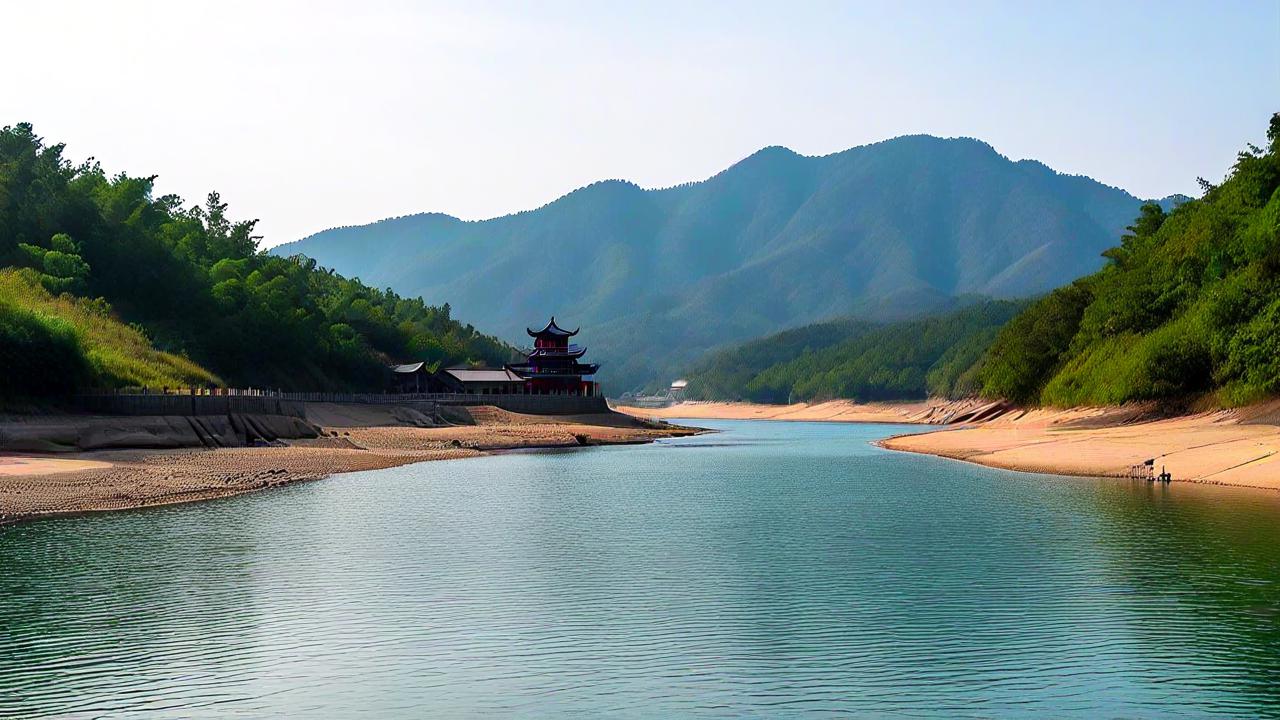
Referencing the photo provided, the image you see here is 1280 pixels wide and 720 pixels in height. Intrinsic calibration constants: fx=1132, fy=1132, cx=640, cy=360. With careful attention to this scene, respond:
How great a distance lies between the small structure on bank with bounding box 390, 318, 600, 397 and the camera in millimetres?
158875

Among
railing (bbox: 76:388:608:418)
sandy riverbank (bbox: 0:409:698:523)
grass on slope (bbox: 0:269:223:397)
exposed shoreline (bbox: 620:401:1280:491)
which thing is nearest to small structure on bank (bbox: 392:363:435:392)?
railing (bbox: 76:388:608:418)

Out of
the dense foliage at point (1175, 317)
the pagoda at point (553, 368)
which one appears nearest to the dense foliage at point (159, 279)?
the pagoda at point (553, 368)

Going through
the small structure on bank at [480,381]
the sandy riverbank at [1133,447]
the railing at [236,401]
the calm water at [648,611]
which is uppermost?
the small structure on bank at [480,381]

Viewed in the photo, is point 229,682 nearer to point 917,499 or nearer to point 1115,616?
point 1115,616

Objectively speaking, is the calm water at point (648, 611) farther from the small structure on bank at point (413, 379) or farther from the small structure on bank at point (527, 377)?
the small structure on bank at point (413, 379)

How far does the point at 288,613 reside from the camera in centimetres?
2602

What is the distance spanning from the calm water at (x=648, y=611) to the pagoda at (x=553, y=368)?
366 feet

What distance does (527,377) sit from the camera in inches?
6294

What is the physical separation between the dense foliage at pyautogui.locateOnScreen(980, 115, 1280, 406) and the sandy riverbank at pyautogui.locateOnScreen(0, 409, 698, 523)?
49494mm

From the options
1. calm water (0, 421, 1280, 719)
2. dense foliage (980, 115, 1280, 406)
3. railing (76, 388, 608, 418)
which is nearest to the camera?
calm water (0, 421, 1280, 719)

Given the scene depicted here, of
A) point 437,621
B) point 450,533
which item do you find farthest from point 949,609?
point 450,533

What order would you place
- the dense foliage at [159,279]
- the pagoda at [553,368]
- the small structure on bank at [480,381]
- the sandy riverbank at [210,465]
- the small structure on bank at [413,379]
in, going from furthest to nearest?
the small structure on bank at [413,379], the pagoda at [553,368], the small structure on bank at [480,381], the dense foliage at [159,279], the sandy riverbank at [210,465]

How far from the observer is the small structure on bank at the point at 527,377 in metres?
159

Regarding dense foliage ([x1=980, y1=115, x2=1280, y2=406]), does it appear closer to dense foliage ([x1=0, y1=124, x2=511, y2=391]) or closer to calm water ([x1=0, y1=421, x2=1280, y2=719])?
calm water ([x1=0, y1=421, x2=1280, y2=719])
